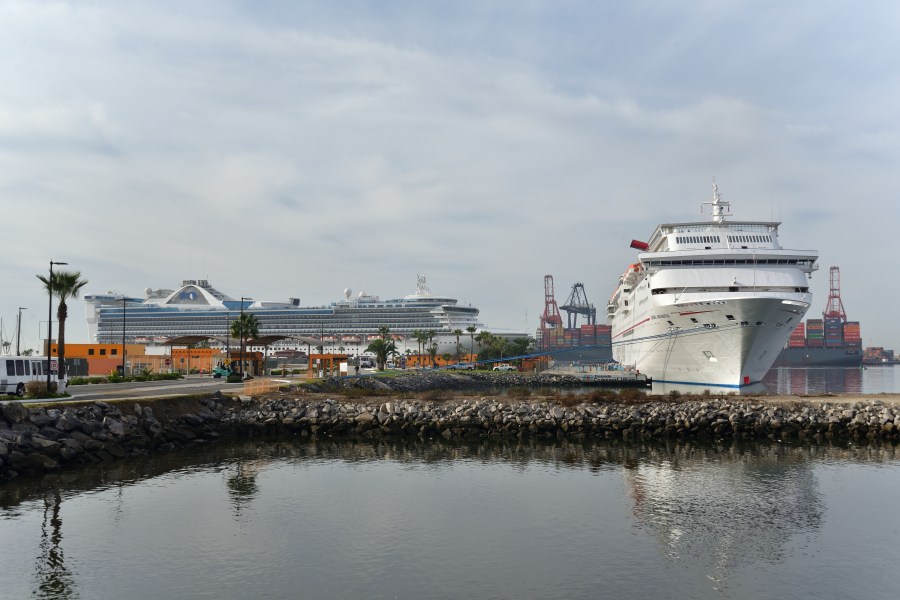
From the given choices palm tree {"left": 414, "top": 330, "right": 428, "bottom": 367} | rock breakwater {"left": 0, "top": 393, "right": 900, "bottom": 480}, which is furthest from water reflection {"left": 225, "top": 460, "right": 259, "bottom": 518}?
palm tree {"left": 414, "top": 330, "right": 428, "bottom": 367}

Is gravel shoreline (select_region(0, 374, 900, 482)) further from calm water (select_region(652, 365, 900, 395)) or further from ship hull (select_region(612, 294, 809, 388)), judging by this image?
calm water (select_region(652, 365, 900, 395))

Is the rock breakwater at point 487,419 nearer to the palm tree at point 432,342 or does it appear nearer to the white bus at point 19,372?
the white bus at point 19,372

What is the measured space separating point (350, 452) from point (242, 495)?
918cm

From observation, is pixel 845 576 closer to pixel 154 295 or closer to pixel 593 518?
pixel 593 518

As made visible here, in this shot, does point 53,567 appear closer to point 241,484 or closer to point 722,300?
point 241,484

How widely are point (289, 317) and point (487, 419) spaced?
9708 centimetres

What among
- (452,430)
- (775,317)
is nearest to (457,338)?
(775,317)

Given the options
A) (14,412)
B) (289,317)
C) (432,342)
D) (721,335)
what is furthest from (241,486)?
(289,317)

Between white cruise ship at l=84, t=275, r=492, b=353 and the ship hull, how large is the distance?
215 ft

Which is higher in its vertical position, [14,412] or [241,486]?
[14,412]

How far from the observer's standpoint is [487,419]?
36.6m

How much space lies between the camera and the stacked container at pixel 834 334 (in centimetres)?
19462

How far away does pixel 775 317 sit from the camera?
163ft

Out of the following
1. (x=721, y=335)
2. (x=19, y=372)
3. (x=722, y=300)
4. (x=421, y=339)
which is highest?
(x=722, y=300)
